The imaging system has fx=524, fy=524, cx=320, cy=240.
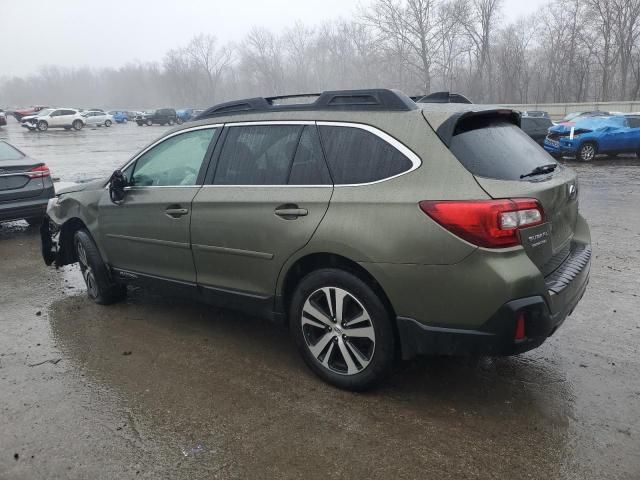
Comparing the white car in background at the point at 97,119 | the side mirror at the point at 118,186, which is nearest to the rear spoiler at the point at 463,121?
the side mirror at the point at 118,186

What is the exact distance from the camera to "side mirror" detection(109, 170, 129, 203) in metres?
4.58

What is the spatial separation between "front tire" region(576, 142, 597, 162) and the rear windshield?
15098 millimetres

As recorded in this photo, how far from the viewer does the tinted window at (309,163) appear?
3348 mm

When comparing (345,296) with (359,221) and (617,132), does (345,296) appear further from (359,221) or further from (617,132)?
(617,132)

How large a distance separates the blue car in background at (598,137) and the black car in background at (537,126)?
71.4 inches

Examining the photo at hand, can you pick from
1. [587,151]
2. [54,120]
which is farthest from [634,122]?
[54,120]

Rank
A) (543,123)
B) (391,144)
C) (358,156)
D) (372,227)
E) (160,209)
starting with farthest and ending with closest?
1. (543,123)
2. (160,209)
3. (358,156)
4. (391,144)
5. (372,227)

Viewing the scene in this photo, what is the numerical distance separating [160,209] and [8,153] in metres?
5.95

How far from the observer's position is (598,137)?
55.0 ft

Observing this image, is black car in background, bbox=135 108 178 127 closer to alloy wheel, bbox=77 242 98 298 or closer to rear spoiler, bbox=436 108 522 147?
alloy wheel, bbox=77 242 98 298

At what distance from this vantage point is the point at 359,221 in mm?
3057

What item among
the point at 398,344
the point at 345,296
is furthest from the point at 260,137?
the point at 398,344

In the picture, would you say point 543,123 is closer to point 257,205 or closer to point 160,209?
point 160,209

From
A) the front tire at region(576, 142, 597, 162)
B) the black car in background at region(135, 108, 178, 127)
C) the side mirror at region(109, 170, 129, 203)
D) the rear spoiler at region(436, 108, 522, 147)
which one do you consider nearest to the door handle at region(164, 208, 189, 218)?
the side mirror at region(109, 170, 129, 203)
